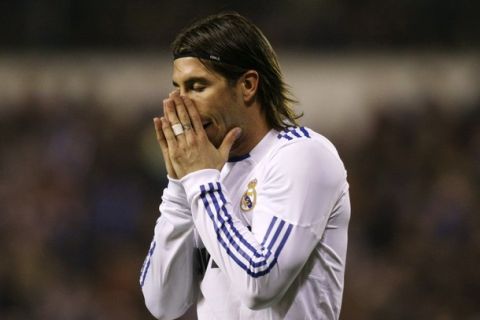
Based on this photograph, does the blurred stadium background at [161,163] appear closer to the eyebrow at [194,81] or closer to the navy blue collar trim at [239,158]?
the navy blue collar trim at [239,158]

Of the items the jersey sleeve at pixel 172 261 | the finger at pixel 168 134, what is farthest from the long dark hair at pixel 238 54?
the jersey sleeve at pixel 172 261

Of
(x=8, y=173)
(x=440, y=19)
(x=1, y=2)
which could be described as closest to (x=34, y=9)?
(x=1, y=2)

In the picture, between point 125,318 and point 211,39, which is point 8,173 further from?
point 211,39

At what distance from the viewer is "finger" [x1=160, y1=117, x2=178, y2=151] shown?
2715 mm

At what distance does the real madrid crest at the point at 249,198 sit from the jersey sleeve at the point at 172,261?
0.18m

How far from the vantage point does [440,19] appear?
8.43m

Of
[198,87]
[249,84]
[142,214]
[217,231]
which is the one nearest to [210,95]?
[198,87]

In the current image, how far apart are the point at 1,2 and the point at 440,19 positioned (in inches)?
161

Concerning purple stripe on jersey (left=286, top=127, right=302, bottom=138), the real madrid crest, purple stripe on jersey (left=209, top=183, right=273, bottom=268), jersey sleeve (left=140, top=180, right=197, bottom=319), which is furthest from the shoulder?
jersey sleeve (left=140, top=180, right=197, bottom=319)

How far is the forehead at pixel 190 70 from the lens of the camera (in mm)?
2748

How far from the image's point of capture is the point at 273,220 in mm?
2551

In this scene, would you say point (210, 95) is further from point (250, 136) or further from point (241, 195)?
point (241, 195)

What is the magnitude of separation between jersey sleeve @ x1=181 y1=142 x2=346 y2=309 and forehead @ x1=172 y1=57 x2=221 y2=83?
11.9 inches

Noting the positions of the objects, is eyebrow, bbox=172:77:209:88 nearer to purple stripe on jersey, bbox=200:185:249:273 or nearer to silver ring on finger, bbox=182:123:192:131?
silver ring on finger, bbox=182:123:192:131
